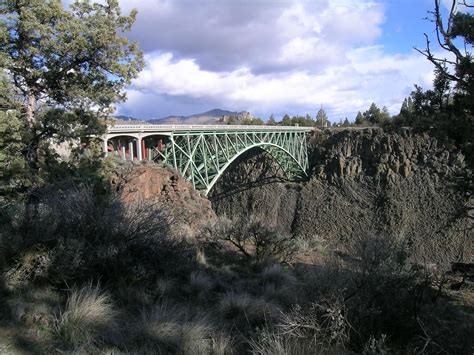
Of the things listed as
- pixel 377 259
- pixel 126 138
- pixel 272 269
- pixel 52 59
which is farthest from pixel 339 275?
pixel 126 138

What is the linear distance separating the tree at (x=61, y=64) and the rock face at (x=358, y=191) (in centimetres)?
2775

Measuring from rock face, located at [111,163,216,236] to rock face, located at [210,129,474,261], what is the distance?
65.7 feet

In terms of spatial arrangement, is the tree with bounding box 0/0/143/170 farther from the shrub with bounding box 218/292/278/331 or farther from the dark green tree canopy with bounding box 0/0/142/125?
the shrub with bounding box 218/292/278/331

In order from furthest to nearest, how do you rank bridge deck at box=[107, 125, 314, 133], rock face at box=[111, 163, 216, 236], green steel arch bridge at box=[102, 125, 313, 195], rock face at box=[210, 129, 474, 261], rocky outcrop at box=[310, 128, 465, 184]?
rocky outcrop at box=[310, 128, 465, 184] → rock face at box=[210, 129, 474, 261] → green steel arch bridge at box=[102, 125, 313, 195] → bridge deck at box=[107, 125, 314, 133] → rock face at box=[111, 163, 216, 236]

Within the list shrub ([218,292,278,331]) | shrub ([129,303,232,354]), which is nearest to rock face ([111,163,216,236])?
shrub ([218,292,278,331])

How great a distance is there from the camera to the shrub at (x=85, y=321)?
3471 millimetres

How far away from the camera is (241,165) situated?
5125 centimetres

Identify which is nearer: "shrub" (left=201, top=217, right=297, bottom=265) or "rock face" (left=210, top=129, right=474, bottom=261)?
"shrub" (left=201, top=217, right=297, bottom=265)

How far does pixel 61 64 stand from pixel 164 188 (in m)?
7.74

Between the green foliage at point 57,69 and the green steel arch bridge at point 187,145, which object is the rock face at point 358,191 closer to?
the green steel arch bridge at point 187,145

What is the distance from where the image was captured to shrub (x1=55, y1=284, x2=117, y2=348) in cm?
347

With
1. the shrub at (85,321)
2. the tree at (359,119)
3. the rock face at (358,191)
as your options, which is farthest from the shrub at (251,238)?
the tree at (359,119)

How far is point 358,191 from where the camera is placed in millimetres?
43594

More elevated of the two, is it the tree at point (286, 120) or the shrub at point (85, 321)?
the tree at point (286, 120)
